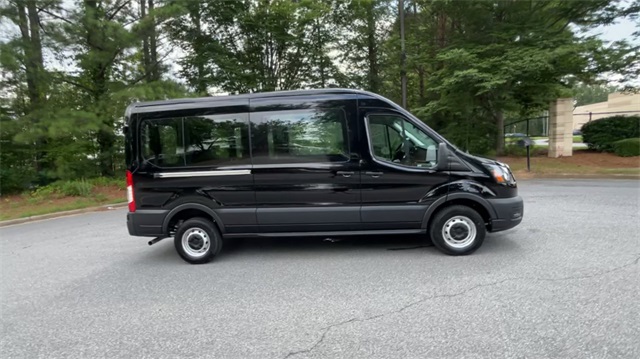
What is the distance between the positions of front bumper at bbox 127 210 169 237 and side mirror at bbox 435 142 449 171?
3714 millimetres

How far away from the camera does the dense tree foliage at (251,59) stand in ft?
37.8

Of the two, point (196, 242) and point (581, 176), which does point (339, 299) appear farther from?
point (581, 176)

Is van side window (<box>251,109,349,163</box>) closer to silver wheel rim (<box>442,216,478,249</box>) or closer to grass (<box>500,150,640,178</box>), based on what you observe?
silver wheel rim (<box>442,216,478,249</box>)

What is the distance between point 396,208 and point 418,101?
16616mm

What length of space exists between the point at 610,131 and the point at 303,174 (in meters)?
15.7

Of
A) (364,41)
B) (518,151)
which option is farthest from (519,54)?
(364,41)

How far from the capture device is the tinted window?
4859mm

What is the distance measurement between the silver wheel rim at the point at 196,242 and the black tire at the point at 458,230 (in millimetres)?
3069

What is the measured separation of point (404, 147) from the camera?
4.73m

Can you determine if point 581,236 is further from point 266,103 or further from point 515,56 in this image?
point 515,56

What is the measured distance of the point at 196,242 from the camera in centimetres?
498

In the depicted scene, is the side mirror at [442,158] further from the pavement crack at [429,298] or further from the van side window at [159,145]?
the van side window at [159,145]

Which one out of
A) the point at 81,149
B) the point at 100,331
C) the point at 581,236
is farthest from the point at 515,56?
the point at 81,149

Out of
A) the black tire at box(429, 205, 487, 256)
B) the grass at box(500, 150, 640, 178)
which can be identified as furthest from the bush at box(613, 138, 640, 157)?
the black tire at box(429, 205, 487, 256)
